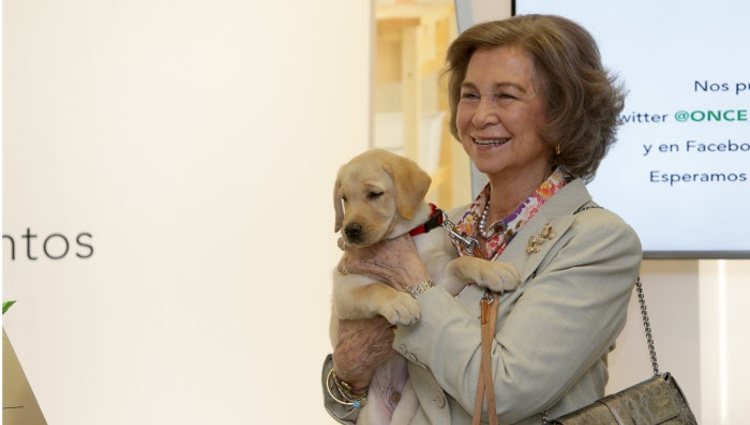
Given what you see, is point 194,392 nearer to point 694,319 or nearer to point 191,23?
point 191,23

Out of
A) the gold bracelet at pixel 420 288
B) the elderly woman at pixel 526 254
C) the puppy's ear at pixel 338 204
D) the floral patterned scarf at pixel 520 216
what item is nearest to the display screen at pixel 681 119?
the elderly woman at pixel 526 254

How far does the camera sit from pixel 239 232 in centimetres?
324

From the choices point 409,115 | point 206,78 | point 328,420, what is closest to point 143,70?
point 206,78

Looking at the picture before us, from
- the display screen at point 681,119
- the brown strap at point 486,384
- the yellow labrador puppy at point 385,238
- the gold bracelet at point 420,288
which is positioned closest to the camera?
the brown strap at point 486,384

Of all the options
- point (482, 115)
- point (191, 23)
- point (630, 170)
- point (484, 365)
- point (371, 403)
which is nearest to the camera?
point (484, 365)

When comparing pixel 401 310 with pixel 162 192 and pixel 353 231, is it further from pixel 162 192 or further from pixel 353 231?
pixel 162 192

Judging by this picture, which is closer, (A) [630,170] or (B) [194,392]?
(A) [630,170]

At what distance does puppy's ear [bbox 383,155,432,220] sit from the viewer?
1.79 m

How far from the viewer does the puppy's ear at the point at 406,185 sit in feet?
5.87

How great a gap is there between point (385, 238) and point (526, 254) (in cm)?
27

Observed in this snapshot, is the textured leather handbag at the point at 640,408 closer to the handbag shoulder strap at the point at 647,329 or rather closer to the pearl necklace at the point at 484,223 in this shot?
the handbag shoulder strap at the point at 647,329

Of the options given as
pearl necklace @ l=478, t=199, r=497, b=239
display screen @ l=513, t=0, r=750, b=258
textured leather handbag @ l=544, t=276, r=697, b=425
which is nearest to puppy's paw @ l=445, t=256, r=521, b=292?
pearl necklace @ l=478, t=199, r=497, b=239

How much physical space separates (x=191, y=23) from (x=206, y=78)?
Answer: 0.62 ft

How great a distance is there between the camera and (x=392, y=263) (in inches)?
69.3
